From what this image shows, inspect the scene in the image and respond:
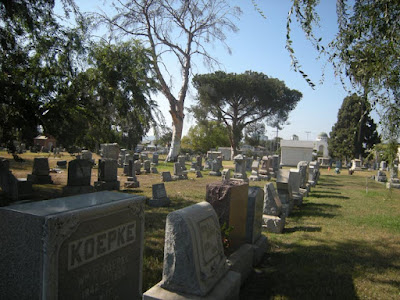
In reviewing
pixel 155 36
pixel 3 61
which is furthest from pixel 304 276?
pixel 155 36

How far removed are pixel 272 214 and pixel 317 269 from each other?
94.1 inches

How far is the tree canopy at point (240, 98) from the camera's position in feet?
113

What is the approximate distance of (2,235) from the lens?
2240 millimetres

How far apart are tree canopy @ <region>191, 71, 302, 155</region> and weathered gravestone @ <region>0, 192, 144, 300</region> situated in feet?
108

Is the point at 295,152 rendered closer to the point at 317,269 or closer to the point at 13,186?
the point at 13,186

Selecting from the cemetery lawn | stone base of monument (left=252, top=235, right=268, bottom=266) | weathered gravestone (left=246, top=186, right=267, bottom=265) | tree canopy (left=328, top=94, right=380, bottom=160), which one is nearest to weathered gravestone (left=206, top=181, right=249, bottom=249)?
weathered gravestone (left=246, top=186, right=267, bottom=265)

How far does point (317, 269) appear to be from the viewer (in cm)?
458

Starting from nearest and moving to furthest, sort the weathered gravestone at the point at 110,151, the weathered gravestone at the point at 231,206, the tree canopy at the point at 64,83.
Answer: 1. the weathered gravestone at the point at 231,206
2. the tree canopy at the point at 64,83
3. the weathered gravestone at the point at 110,151

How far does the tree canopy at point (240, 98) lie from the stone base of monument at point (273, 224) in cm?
2895

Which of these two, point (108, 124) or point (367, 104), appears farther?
point (108, 124)

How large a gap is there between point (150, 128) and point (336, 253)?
24.7ft

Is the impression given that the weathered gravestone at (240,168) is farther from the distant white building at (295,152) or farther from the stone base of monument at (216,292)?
the distant white building at (295,152)

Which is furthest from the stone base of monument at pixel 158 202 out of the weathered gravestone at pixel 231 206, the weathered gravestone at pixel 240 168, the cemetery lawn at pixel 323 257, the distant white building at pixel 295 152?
the distant white building at pixel 295 152

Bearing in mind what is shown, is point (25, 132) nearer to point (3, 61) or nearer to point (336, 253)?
point (3, 61)
